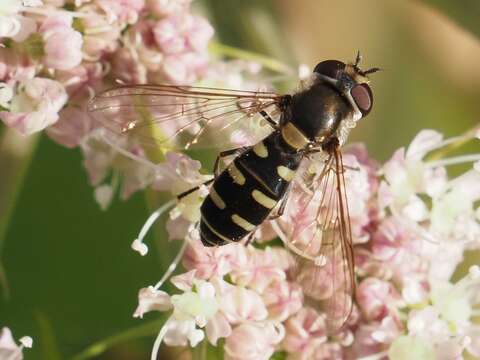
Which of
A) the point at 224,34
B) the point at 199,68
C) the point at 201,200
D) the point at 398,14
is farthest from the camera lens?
the point at 398,14

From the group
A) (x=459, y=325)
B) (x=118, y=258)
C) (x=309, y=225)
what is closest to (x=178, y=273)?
(x=309, y=225)

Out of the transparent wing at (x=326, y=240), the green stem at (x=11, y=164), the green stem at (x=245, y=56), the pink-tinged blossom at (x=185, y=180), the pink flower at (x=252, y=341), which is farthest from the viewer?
the green stem at (x=245, y=56)

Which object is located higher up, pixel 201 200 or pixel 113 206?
pixel 201 200

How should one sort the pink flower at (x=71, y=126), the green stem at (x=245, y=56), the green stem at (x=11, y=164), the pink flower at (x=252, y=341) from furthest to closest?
the green stem at (x=245, y=56)
the green stem at (x=11, y=164)
the pink flower at (x=71, y=126)
the pink flower at (x=252, y=341)

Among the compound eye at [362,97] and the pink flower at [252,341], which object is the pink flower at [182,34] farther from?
the pink flower at [252,341]

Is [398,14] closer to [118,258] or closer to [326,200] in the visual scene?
[118,258]

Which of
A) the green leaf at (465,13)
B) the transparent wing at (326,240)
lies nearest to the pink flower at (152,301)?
the transparent wing at (326,240)
